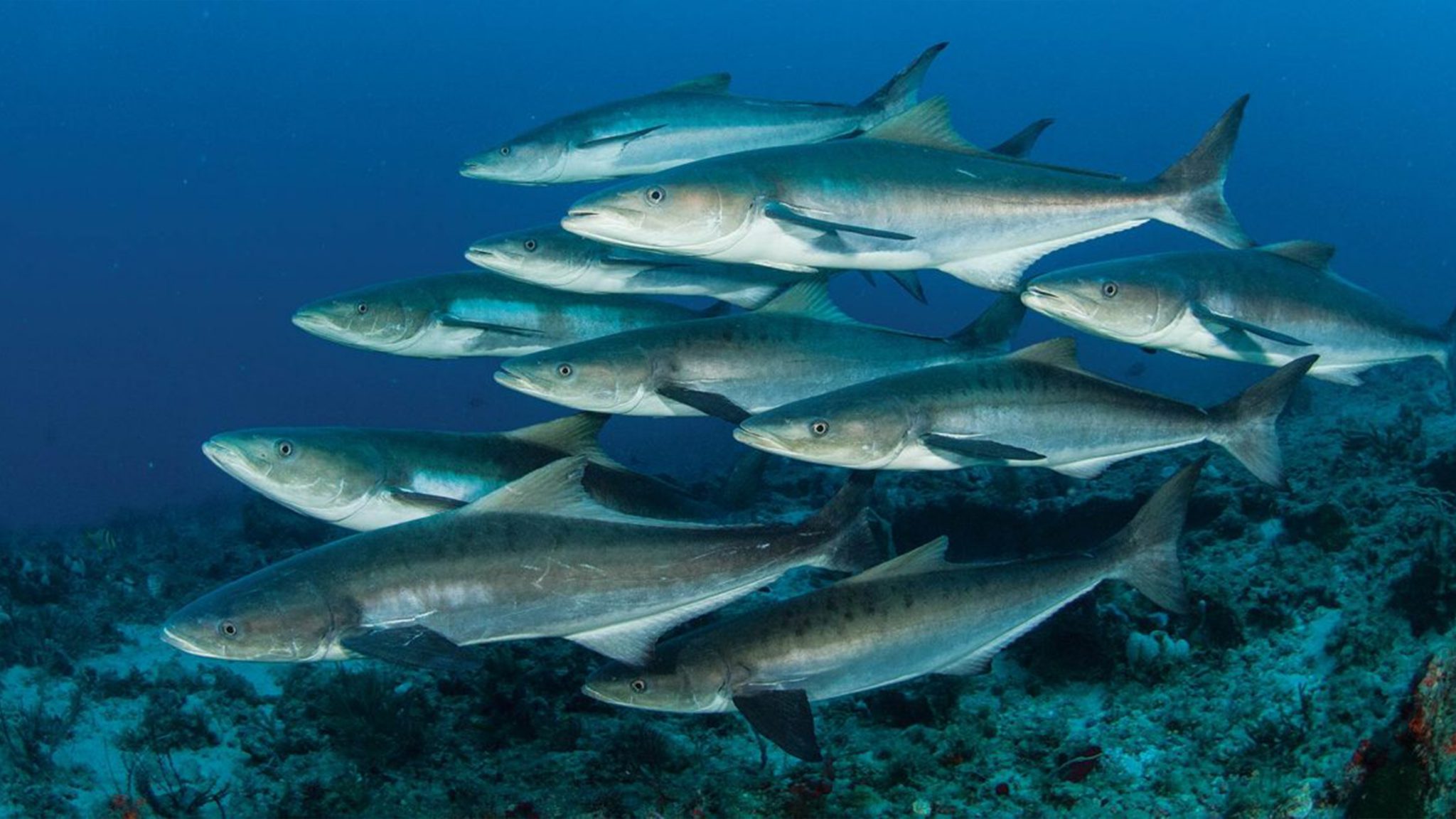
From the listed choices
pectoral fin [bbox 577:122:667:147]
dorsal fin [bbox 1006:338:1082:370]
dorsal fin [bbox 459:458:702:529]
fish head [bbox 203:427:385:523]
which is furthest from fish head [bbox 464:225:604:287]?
dorsal fin [bbox 1006:338:1082:370]

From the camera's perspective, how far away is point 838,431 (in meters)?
4.81

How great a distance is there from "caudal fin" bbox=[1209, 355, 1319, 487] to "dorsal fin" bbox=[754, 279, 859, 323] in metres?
2.35

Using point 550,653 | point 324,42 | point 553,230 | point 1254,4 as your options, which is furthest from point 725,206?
point 1254,4

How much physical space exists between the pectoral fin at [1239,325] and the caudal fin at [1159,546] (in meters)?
0.91

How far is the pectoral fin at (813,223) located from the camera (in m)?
5.13

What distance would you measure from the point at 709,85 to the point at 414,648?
5.50 meters

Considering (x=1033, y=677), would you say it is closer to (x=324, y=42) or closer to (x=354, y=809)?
(x=354, y=809)

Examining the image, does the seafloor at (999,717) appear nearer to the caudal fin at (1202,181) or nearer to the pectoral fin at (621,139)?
the caudal fin at (1202,181)

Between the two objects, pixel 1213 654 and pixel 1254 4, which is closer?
pixel 1213 654

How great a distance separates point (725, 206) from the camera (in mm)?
5246

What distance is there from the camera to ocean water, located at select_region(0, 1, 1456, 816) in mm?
4926

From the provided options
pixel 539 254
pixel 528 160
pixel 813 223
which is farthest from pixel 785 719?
pixel 528 160

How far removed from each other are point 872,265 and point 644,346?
5.16 ft

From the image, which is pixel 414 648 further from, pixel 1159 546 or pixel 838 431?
pixel 1159 546
